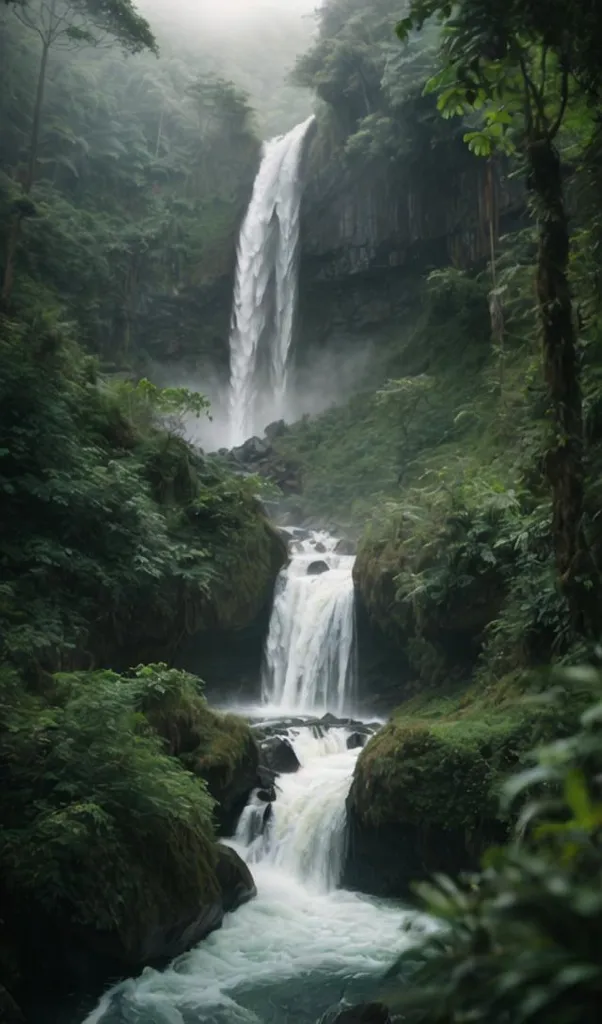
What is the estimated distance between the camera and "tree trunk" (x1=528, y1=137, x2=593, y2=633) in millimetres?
5410

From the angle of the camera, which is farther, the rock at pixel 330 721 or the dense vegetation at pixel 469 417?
the rock at pixel 330 721

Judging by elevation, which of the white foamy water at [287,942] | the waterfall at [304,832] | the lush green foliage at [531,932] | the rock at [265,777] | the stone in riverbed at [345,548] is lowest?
the white foamy water at [287,942]

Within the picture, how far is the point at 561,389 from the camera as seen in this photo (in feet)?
18.4

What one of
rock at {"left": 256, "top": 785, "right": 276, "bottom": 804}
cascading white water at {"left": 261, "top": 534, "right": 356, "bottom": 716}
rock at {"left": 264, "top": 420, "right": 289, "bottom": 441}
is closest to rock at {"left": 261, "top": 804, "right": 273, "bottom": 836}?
rock at {"left": 256, "top": 785, "right": 276, "bottom": 804}

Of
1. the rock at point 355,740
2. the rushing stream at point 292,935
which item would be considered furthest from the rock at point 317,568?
the rock at point 355,740

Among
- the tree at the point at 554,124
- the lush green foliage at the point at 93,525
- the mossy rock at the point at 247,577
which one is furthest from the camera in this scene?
the mossy rock at the point at 247,577

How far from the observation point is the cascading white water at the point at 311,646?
14258mm

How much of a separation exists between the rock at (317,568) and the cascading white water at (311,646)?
268mm

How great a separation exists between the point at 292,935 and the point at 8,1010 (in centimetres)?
288

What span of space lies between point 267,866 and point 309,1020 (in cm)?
279

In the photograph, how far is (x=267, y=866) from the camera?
8.72 metres

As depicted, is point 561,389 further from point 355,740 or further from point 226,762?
point 355,740

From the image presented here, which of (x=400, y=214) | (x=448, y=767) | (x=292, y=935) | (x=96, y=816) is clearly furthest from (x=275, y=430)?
(x=96, y=816)

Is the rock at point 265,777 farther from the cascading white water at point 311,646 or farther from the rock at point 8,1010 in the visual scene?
the rock at point 8,1010
